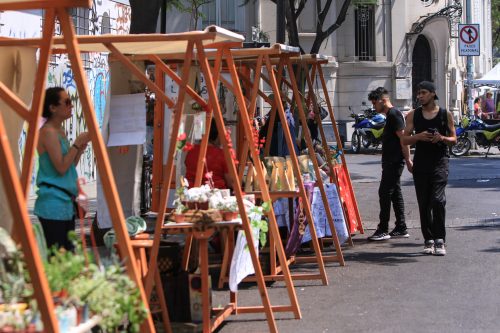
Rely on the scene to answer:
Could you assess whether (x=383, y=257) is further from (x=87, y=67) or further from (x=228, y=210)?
(x=87, y=67)

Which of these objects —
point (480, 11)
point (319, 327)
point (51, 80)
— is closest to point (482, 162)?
point (51, 80)

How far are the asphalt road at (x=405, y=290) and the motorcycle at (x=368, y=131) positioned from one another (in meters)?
15.8

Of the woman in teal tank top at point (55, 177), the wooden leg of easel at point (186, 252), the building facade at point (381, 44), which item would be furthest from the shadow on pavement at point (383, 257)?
the building facade at point (381, 44)

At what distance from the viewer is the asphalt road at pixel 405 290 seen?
281 inches

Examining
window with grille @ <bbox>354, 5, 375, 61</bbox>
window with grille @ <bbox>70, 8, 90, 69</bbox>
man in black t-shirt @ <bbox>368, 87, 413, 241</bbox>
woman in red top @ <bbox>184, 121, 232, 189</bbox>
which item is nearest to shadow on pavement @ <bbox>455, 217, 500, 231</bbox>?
man in black t-shirt @ <bbox>368, 87, 413, 241</bbox>

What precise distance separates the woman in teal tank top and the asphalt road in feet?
5.42

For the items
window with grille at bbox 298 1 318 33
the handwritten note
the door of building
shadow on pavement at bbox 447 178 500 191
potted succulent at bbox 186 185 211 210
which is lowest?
shadow on pavement at bbox 447 178 500 191

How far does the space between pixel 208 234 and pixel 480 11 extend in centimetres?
4987

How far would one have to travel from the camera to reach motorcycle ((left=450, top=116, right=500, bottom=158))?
1046 inches

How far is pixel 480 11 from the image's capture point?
176 feet

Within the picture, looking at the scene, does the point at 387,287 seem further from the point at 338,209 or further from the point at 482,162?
the point at 482,162

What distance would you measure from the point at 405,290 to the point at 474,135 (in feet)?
64.2

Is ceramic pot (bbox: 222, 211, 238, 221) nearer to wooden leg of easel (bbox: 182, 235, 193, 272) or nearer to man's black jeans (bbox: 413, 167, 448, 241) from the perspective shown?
wooden leg of easel (bbox: 182, 235, 193, 272)

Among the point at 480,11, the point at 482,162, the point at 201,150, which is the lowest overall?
the point at 482,162
